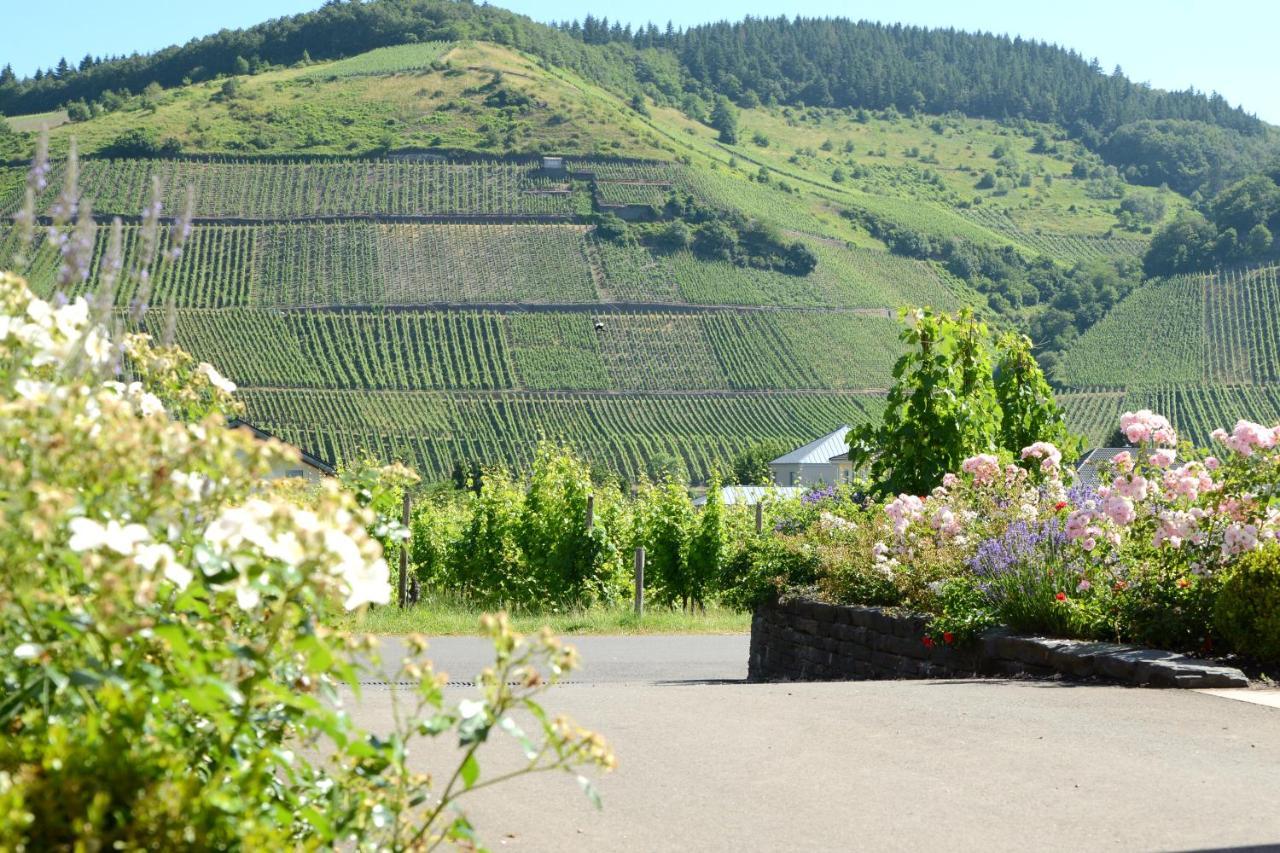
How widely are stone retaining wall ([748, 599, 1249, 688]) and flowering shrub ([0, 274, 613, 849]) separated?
5818 millimetres

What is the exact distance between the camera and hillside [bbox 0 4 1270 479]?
3211 inches

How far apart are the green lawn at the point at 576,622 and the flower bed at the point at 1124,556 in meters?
8.28

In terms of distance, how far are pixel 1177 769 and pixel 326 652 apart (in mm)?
4106

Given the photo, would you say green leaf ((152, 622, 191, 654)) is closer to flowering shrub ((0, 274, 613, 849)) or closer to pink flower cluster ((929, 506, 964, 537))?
flowering shrub ((0, 274, 613, 849))

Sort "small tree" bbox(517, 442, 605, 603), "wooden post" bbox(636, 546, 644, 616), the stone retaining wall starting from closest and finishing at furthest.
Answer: the stone retaining wall < "wooden post" bbox(636, 546, 644, 616) < "small tree" bbox(517, 442, 605, 603)

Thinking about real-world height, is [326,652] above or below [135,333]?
below

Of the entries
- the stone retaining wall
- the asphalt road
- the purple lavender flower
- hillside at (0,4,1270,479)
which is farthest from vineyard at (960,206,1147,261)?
the asphalt road

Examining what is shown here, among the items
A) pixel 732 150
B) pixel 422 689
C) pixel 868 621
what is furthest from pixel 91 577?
pixel 732 150

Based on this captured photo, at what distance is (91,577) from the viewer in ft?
9.11

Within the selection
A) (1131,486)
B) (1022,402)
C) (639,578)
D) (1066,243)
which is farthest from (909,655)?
(1066,243)

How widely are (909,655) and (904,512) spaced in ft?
4.68

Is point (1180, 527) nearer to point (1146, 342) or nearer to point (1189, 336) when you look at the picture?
point (1189, 336)

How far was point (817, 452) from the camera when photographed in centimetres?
7806

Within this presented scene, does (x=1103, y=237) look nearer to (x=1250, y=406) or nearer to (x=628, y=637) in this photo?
(x=1250, y=406)
